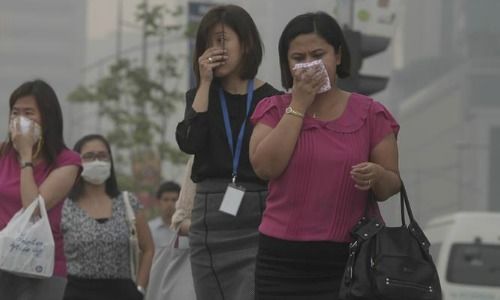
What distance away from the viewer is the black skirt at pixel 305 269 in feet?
15.1

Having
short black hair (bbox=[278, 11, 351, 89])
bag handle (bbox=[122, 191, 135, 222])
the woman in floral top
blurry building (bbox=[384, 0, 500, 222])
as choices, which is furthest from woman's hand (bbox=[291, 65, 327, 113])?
blurry building (bbox=[384, 0, 500, 222])

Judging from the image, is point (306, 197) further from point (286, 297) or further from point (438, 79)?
point (438, 79)

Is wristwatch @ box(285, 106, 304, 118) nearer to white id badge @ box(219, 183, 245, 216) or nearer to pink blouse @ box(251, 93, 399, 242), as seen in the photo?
pink blouse @ box(251, 93, 399, 242)

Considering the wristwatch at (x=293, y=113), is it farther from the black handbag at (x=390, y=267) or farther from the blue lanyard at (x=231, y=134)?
the blue lanyard at (x=231, y=134)

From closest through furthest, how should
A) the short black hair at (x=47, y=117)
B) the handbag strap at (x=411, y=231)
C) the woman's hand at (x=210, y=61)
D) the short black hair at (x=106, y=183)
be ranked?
the handbag strap at (x=411, y=231), the woman's hand at (x=210, y=61), the short black hair at (x=47, y=117), the short black hair at (x=106, y=183)

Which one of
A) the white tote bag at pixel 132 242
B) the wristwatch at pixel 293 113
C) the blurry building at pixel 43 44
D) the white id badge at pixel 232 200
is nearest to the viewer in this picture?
the wristwatch at pixel 293 113

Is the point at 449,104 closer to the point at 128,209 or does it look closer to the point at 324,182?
the point at 128,209

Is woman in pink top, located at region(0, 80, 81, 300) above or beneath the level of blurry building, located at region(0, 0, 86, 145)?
above

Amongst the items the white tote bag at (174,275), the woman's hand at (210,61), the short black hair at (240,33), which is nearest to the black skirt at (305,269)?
the woman's hand at (210,61)

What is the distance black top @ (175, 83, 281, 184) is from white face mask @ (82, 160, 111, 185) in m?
2.90

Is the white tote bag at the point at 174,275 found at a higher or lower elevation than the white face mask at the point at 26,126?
lower

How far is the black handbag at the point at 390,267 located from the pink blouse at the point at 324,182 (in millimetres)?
134

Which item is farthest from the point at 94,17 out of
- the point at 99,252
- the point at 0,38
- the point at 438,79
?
the point at 99,252

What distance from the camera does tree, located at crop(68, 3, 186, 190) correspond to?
3091 cm
